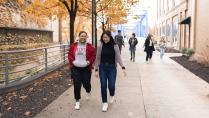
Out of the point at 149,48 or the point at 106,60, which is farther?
the point at 149,48

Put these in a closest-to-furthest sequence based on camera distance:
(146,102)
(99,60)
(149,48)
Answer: (99,60) → (146,102) → (149,48)

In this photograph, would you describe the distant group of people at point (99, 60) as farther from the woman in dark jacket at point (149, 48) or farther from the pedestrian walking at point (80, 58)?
the woman in dark jacket at point (149, 48)

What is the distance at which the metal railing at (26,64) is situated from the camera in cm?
1037

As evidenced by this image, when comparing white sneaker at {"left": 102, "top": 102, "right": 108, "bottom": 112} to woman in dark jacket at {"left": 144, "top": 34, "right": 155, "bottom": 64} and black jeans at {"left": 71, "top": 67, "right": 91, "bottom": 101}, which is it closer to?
black jeans at {"left": 71, "top": 67, "right": 91, "bottom": 101}

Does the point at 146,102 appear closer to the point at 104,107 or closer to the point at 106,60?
the point at 104,107

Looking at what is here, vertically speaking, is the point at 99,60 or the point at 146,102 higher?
the point at 99,60

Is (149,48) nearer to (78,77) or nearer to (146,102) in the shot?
(146,102)

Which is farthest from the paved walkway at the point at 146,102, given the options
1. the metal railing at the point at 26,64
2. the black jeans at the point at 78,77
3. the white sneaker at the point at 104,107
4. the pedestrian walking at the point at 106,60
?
the metal railing at the point at 26,64

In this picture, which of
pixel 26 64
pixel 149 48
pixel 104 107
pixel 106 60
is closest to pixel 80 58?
pixel 106 60

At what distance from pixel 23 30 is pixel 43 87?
23523mm

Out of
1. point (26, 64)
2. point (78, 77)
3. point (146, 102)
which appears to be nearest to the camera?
point (78, 77)

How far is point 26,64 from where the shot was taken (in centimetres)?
1292

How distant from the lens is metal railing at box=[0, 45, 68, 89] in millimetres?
10370

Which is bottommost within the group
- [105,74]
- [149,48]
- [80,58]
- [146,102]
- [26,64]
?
A: [146,102]
